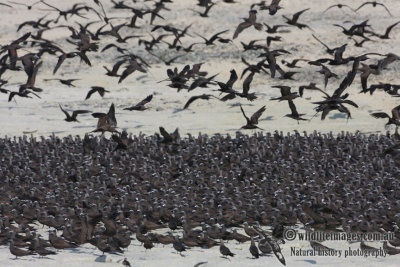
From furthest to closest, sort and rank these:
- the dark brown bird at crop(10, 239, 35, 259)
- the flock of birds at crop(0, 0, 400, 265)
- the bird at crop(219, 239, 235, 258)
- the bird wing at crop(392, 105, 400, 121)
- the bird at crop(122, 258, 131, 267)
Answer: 1. the bird wing at crop(392, 105, 400, 121)
2. the flock of birds at crop(0, 0, 400, 265)
3. the bird at crop(219, 239, 235, 258)
4. the dark brown bird at crop(10, 239, 35, 259)
5. the bird at crop(122, 258, 131, 267)

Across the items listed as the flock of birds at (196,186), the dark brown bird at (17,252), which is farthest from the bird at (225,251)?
the dark brown bird at (17,252)

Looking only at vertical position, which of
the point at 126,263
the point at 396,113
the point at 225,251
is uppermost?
the point at 396,113


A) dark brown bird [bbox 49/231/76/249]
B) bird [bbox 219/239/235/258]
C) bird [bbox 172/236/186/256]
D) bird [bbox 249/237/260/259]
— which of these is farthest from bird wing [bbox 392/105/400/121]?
dark brown bird [bbox 49/231/76/249]

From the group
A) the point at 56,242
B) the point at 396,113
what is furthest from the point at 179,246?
the point at 396,113

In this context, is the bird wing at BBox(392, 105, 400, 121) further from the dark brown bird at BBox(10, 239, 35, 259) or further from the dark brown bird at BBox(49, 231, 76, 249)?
the dark brown bird at BBox(10, 239, 35, 259)

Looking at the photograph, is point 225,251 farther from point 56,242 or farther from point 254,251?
point 56,242

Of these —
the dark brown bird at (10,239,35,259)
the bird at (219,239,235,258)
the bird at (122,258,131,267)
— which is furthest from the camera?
the bird at (219,239,235,258)

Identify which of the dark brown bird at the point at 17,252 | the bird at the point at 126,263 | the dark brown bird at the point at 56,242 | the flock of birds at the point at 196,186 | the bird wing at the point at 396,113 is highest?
the bird wing at the point at 396,113

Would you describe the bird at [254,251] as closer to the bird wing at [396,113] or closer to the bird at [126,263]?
the bird at [126,263]

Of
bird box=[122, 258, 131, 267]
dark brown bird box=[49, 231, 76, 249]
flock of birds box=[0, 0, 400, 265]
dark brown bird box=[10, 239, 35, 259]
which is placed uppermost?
flock of birds box=[0, 0, 400, 265]

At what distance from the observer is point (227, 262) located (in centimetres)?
1386

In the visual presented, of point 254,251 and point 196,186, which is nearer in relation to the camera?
point 254,251

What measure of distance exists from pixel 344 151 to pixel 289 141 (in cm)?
145

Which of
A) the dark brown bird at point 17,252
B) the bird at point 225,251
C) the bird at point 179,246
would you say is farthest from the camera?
the bird at point 179,246
